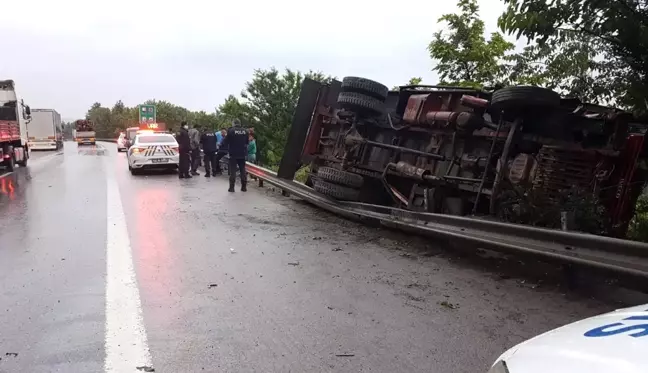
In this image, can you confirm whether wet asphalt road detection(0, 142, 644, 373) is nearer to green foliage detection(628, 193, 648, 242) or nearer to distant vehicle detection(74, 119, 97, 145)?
green foliage detection(628, 193, 648, 242)

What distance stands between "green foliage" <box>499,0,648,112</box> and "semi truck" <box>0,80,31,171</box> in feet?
61.5

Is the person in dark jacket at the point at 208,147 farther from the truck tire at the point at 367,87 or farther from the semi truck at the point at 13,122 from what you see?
the truck tire at the point at 367,87

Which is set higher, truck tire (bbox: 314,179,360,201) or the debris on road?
truck tire (bbox: 314,179,360,201)

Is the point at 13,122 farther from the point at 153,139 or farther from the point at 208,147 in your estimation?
the point at 208,147

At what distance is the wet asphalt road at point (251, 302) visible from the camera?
139 inches

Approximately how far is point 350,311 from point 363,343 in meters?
0.66

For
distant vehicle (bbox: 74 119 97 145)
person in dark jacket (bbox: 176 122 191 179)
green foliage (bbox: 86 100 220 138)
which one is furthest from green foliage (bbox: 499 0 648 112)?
green foliage (bbox: 86 100 220 138)

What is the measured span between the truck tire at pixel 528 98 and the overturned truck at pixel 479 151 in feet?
0.04

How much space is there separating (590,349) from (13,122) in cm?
2287

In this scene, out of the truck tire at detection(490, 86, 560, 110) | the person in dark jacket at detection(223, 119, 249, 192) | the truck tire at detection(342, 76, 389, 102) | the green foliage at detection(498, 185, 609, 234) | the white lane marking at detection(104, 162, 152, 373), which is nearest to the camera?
the white lane marking at detection(104, 162, 152, 373)

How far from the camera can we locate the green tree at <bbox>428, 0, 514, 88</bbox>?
1428 centimetres

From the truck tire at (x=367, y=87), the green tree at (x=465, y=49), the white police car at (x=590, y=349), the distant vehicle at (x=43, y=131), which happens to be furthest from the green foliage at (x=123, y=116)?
the white police car at (x=590, y=349)

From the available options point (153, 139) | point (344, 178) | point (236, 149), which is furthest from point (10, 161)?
point (344, 178)

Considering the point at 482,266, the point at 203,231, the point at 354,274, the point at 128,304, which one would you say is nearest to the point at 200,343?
the point at 128,304
